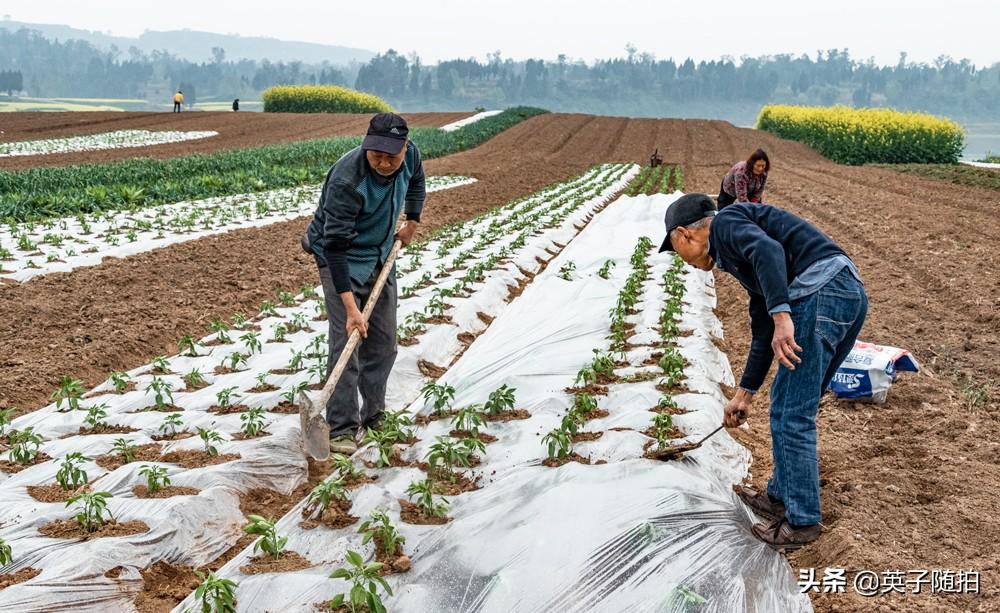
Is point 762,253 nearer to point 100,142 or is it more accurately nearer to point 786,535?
point 786,535

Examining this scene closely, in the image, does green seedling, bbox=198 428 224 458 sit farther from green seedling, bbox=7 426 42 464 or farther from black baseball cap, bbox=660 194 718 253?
black baseball cap, bbox=660 194 718 253

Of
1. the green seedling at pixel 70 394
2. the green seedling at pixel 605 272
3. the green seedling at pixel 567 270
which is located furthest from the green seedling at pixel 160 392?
the green seedling at pixel 605 272

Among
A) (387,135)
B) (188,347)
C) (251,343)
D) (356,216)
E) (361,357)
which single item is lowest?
(188,347)

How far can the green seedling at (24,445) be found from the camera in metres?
4.50

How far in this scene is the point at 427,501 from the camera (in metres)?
3.81

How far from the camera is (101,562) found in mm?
3582

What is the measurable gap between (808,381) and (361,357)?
2715 millimetres

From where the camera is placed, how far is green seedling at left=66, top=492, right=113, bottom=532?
376 cm

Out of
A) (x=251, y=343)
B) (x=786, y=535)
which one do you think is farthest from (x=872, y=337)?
(x=251, y=343)

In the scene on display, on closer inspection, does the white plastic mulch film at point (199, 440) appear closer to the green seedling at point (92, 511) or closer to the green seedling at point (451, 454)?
the green seedling at point (92, 511)

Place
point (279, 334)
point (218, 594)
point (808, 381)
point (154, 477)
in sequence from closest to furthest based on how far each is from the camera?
1. point (218, 594)
2. point (808, 381)
3. point (154, 477)
4. point (279, 334)

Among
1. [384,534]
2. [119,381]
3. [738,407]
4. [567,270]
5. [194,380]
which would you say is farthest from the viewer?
[567,270]

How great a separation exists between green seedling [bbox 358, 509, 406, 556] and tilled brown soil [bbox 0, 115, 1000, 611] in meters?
1.76

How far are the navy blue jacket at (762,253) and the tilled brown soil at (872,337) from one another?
943 millimetres
